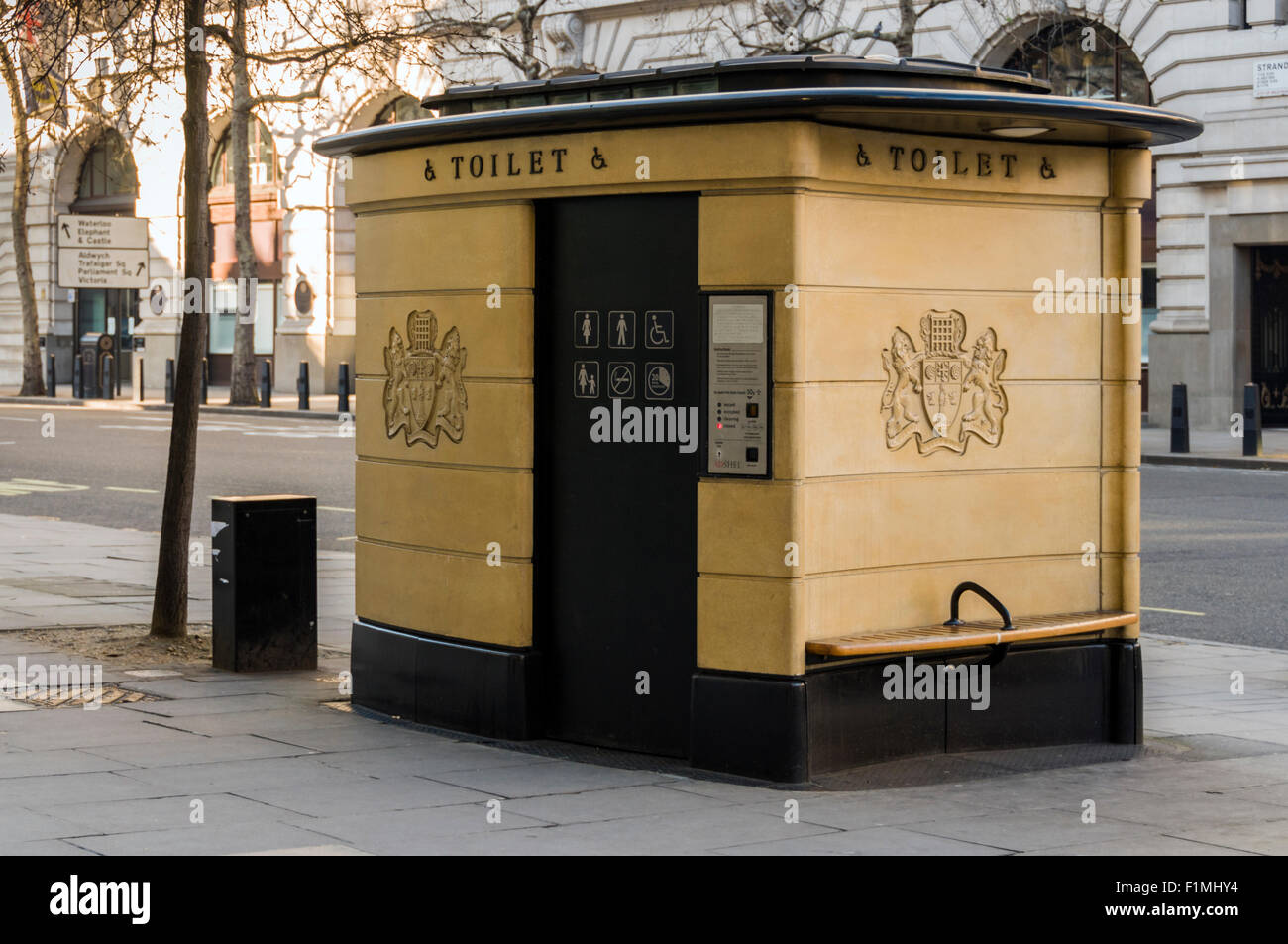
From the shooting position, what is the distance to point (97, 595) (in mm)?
12148

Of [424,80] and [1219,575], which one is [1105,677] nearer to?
[1219,575]

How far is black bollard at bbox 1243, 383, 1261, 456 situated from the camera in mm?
23344

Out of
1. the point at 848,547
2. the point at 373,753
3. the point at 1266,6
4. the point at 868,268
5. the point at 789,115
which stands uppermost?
the point at 1266,6

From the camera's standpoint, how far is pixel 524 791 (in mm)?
6719

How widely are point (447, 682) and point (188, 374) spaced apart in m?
3.22

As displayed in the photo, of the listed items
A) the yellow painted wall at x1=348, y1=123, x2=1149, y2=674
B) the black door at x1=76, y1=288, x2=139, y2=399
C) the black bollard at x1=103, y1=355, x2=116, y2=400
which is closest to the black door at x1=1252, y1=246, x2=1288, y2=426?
the yellow painted wall at x1=348, y1=123, x2=1149, y2=674

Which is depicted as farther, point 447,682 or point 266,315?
point 266,315

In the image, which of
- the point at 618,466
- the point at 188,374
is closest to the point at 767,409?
the point at 618,466

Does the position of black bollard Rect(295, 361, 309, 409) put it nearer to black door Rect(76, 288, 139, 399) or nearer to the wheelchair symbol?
black door Rect(76, 288, 139, 399)

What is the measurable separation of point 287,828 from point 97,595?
6.61m

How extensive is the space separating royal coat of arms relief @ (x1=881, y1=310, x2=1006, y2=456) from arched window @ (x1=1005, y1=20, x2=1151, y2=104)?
23.6 m

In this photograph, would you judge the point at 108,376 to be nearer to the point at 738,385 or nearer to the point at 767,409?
the point at 738,385

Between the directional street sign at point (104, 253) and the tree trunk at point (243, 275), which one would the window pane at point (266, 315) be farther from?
the directional street sign at point (104, 253)

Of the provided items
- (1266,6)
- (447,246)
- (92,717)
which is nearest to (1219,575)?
(447,246)
